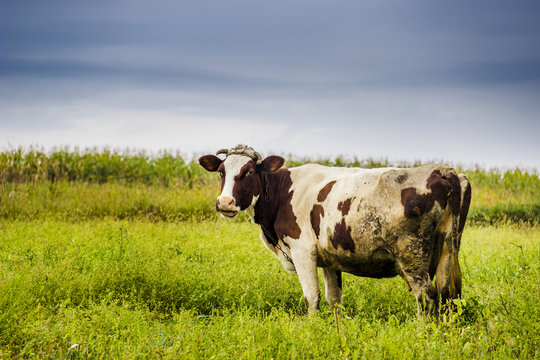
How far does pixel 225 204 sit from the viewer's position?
557 cm

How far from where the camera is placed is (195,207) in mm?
14008

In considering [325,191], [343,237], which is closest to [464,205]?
[343,237]

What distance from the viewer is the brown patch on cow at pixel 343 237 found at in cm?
521

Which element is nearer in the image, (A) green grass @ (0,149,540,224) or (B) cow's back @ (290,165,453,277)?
(B) cow's back @ (290,165,453,277)

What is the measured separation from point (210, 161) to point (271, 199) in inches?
40.2

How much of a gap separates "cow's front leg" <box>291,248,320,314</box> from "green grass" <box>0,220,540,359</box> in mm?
254

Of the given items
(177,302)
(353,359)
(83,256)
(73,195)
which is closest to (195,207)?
(73,195)

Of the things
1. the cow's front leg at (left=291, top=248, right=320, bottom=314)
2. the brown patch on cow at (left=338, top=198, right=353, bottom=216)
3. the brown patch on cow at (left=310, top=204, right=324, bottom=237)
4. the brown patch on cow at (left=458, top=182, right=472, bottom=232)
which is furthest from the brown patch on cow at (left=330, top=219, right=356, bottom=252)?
the brown patch on cow at (left=458, top=182, right=472, bottom=232)

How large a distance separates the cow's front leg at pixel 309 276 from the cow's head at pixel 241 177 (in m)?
0.96

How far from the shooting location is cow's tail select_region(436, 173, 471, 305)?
4914 mm

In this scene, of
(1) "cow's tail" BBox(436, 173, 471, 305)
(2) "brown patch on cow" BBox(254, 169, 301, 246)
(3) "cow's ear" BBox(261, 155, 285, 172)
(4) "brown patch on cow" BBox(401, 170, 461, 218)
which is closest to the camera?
(4) "brown patch on cow" BBox(401, 170, 461, 218)

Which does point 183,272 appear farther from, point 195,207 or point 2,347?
point 195,207

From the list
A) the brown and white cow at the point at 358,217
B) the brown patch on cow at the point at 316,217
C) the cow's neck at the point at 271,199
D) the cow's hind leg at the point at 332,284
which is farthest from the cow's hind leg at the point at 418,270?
the cow's neck at the point at 271,199

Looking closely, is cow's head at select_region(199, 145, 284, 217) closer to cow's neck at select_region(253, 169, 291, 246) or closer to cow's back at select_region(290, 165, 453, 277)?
cow's neck at select_region(253, 169, 291, 246)
